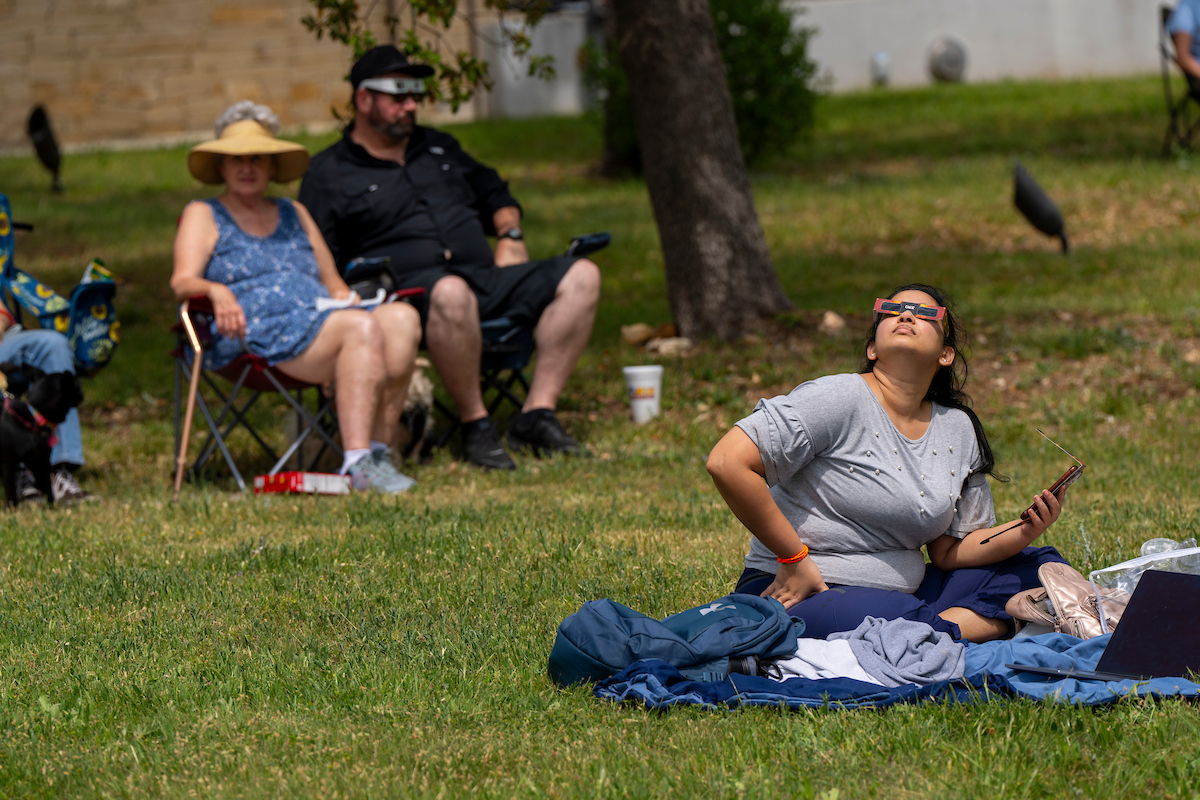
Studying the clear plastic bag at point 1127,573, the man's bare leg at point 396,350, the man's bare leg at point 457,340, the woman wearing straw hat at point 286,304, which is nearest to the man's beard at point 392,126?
the woman wearing straw hat at point 286,304

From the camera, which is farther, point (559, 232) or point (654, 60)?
point (559, 232)

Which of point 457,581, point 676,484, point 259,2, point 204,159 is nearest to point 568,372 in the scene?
point 676,484

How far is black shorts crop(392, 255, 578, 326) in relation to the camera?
5.95m

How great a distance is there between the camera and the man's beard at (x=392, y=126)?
19.7ft

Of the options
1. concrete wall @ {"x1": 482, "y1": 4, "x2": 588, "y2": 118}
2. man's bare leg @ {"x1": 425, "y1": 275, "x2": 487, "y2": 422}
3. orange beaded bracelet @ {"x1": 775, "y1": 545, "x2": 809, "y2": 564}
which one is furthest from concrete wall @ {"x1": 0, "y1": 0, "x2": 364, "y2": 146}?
orange beaded bracelet @ {"x1": 775, "y1": 545, "x2": 809, "y2": 564}

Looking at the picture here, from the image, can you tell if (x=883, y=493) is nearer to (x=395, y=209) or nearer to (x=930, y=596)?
(x=930, y=596)

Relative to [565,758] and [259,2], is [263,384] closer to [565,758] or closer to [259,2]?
[565,758]

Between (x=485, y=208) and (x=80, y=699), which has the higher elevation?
(x=485, y=208)

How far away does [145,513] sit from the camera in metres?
4.89

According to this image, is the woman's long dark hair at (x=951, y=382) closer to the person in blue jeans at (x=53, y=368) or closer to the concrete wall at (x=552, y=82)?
the person in blue jeans at (x=53, y=368)

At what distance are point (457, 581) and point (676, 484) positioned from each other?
1.71 metres

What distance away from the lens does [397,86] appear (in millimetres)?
5906

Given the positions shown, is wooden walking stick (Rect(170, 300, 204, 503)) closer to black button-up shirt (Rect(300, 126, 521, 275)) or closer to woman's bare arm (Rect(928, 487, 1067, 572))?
black button-up shirt (Rect(300, 126, 521, 275))

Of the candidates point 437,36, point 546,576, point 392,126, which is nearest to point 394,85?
point 392,126
